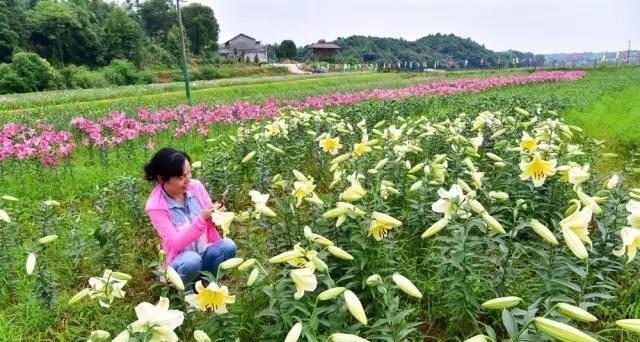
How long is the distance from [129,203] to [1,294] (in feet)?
4.19

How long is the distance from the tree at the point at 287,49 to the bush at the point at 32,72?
43.9 meters

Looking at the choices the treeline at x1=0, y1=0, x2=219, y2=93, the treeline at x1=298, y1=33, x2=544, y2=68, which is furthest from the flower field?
the treeline at x1=298, y1=33, x2=544, y2=68

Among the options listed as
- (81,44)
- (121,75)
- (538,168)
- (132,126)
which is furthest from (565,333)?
(81,44)

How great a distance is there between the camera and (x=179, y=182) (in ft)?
9.01

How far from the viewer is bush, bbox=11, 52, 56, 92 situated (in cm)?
2892

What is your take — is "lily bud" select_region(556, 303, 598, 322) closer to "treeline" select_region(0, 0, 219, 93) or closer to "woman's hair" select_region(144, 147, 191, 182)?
"woman's hair" select_region(144, 147, 191, 182)

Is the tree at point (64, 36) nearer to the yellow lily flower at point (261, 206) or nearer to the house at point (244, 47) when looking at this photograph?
the house at point (244, 47)

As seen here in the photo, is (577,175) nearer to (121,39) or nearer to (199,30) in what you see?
(121,39)

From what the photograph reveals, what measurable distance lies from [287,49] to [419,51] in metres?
20.9

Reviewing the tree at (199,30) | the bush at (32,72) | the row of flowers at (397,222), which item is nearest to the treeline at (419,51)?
the tree at (199,30)

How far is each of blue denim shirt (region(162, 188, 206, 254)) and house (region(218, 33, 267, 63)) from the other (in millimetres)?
69364

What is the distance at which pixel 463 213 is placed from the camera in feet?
6.89

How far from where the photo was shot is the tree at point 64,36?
141ft

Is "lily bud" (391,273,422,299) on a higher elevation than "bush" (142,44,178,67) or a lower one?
lower
